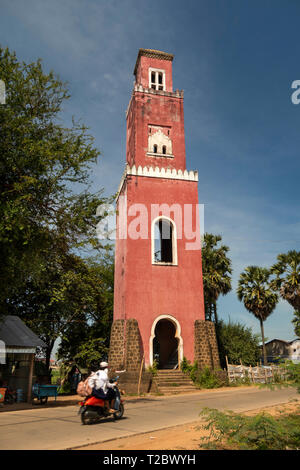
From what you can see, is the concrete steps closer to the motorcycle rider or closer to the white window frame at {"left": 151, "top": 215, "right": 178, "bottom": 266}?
the white window frame at {"left": 151, "top": 215, "right": 178, "bottom": 266}

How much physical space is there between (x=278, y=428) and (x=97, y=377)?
4220 mm

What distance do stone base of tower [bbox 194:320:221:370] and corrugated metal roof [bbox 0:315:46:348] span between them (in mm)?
8836

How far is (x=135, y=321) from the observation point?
18.6m

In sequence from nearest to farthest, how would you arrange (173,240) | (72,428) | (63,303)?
1. (72,428)
2. (173,240)
3. (63,303)

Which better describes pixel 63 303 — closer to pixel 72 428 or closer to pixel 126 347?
pixel 126 347

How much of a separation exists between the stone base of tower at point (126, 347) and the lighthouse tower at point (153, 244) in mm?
47

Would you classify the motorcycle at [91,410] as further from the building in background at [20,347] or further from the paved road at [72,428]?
the building in background at [20,347]

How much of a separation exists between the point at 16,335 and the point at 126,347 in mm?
6257

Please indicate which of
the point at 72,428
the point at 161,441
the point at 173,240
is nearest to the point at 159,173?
the point at 173,240

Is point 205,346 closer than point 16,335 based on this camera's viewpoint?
No

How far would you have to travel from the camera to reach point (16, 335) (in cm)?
1366

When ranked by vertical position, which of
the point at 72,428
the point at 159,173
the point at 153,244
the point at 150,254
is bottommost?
the point at 72,428

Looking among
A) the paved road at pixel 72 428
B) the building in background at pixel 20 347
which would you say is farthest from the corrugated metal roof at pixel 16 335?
the paved road at pixel 72 428
